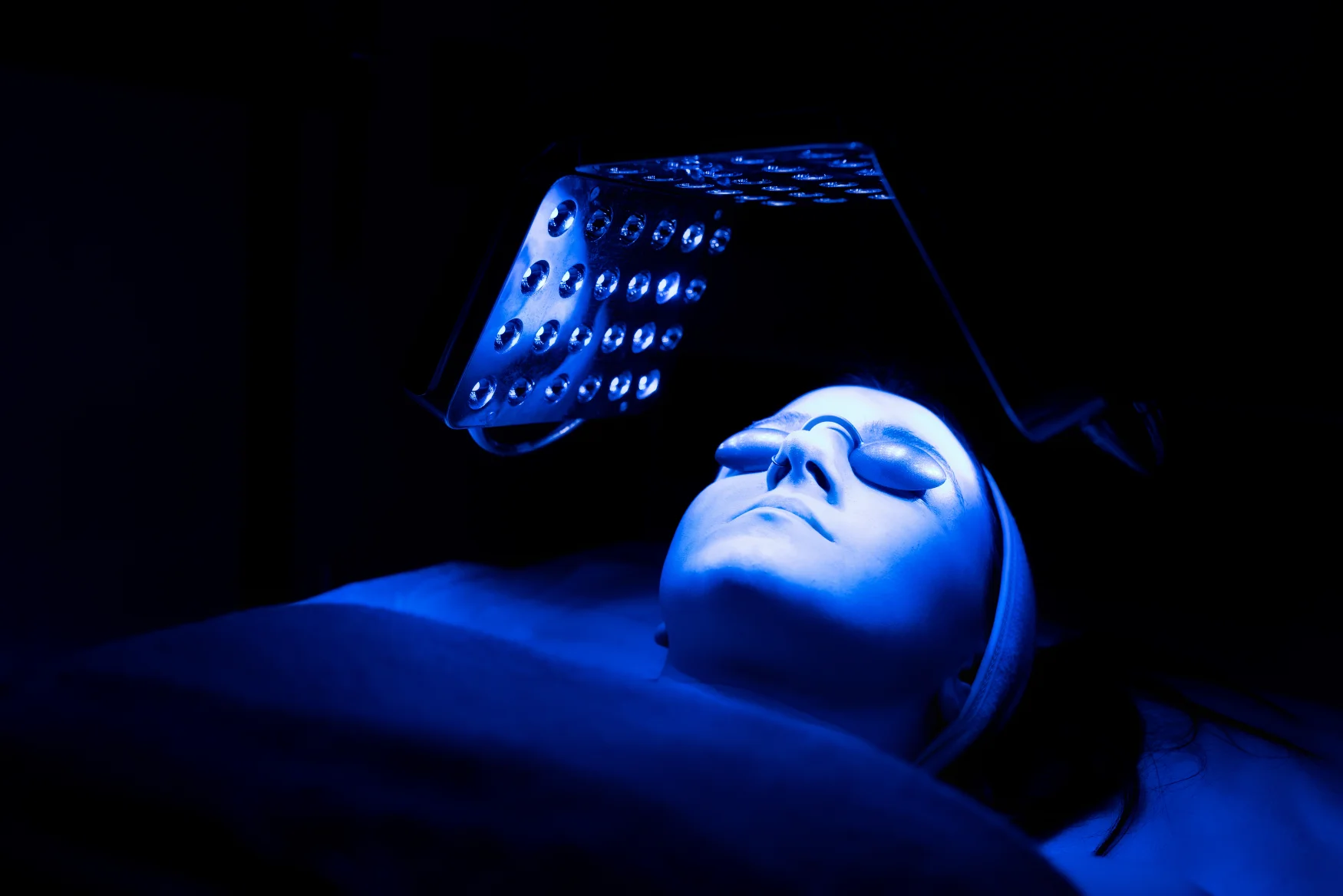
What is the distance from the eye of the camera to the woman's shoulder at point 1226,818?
2.49 ft

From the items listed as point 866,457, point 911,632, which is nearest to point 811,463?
point 866,457

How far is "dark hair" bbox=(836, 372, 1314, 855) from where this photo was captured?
2.82ft

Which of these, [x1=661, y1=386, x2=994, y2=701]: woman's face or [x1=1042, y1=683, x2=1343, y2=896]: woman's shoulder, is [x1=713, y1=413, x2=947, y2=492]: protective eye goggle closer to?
[x1=661, y1=386, x2=994, y2=701]: woman's face

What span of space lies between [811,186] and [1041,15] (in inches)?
20.8

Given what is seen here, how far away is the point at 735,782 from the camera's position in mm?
550

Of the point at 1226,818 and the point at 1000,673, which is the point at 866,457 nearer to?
the point at 1000,673

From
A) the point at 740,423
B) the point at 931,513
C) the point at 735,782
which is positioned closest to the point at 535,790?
the point at 735,782

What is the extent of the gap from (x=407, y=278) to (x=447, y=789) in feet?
3.35

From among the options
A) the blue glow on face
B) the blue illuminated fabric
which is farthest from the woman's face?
the blue illuminated fabric

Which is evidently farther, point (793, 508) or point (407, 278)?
point (407, 278)

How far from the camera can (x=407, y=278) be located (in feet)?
4.72

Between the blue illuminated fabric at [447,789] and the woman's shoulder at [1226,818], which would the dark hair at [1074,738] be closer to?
the woman's shoulder at [1226,818]

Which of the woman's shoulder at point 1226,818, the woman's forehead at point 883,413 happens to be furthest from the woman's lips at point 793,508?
the woman's shoulder at point 1226,818

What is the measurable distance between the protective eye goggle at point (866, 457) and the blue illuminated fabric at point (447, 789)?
274mm
